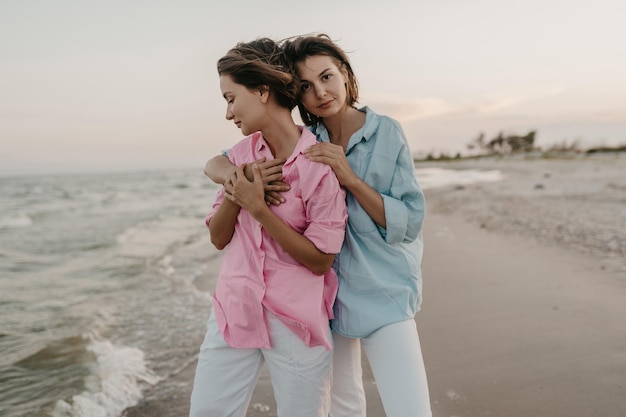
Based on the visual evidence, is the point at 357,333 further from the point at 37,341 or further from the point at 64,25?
the point at 64,25

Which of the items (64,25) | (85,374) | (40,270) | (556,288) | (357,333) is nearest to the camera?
(357,333)

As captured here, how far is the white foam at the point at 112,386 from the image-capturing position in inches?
137

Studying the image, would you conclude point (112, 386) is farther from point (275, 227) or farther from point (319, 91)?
point (319, 91)

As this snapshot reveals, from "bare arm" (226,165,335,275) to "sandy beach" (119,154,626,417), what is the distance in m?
1.60

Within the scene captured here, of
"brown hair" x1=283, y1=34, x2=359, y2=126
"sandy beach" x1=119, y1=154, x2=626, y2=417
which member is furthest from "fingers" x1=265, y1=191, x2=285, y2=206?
"sandy beach" x1=119, y1=154, x2=626, y2=417

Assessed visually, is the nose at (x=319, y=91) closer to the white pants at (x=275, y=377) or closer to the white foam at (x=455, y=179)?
the white pants at (x=275, y=377)

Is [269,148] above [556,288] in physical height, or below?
above

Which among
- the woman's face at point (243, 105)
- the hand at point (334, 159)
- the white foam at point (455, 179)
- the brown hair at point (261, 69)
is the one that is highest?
the brown hair at point (261, 69)

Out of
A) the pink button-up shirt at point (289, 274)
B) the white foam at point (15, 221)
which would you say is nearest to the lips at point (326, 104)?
the pink button-up shirt at point (289, 274)

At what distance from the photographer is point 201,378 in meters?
1.93

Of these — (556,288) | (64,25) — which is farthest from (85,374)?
(64,25)

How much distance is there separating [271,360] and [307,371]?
0.46 feet

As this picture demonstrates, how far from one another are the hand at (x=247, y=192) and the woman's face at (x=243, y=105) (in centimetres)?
17

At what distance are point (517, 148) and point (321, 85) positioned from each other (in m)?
48.0
